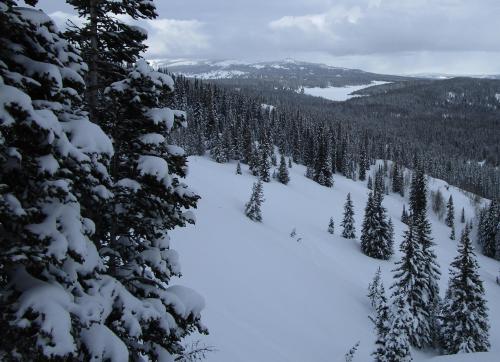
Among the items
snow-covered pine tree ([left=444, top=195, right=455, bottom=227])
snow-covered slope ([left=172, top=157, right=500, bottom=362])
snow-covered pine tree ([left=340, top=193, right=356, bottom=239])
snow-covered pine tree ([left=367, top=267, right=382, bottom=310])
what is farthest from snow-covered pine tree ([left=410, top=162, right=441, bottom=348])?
snow-covered pine tree ([left=444, top=195, right=455, bottom=227])

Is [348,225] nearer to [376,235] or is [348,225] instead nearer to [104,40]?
[376,235]

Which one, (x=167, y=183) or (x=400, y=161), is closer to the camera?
(x=167, y=183)

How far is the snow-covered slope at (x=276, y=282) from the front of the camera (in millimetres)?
19219

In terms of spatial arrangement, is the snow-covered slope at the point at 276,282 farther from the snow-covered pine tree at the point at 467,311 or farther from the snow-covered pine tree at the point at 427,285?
the snow-covered pine tree at the point at 467,311

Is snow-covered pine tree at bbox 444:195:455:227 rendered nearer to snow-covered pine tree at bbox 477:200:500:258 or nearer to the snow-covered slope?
snow-covered pine tree at bbox 477:200:500:258

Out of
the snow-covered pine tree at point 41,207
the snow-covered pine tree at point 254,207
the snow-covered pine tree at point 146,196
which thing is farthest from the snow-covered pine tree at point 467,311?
the snow-covered pine tree at point 41,207

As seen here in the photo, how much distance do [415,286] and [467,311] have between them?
4043 mm

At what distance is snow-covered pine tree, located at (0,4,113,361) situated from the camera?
450cm

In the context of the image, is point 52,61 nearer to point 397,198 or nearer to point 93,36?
point 93,36

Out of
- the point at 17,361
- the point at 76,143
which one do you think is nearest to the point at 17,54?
the point at 76,143

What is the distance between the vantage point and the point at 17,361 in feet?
15.3

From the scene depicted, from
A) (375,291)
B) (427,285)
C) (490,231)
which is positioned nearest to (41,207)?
(427,285)

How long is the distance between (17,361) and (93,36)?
20.4 ft

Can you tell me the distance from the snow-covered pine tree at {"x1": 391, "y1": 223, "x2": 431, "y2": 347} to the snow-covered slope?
1668 mm
